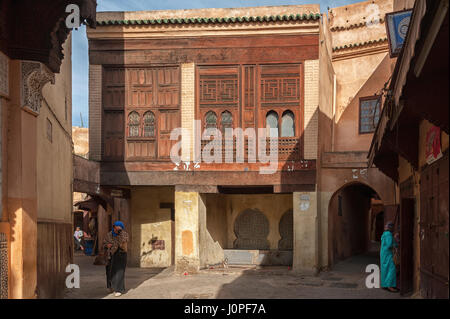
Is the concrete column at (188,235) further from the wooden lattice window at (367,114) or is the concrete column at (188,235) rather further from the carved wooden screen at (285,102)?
the wooden lattice window at (367,114)

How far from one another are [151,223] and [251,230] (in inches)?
132

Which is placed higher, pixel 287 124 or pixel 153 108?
pixel 153 108

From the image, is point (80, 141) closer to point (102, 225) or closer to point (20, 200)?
point (102, 225)

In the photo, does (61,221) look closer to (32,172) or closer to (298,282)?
(32,172)

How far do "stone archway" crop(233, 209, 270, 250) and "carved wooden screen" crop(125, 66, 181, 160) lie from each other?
4.17 meters

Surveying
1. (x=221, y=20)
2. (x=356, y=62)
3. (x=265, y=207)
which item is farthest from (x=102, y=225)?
(x=356, y=62)

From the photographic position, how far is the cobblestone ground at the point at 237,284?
10.6 meters

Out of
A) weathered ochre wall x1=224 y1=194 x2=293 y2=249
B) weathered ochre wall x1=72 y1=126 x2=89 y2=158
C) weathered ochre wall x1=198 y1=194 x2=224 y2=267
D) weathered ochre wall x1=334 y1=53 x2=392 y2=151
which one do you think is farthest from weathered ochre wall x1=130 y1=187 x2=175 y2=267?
weathered ochre wall x1=72 y1=126 x2=89 y2=158

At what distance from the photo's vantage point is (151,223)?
16.8m

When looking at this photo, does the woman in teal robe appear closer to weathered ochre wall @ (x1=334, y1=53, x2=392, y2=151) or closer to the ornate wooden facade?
the ornate wooden facade

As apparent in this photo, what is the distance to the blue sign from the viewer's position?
8.77 meters


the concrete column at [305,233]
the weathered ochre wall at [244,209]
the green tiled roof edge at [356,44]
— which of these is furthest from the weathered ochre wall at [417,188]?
the green tiled roof edge at [356,44]

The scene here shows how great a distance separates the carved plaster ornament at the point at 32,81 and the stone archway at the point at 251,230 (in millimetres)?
10971
